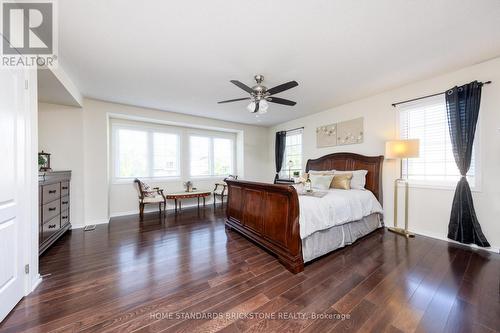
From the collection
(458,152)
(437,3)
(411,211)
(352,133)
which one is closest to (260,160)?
(352,133)

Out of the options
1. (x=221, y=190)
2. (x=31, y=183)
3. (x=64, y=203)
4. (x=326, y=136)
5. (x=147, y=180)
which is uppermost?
(x=326, y=136)

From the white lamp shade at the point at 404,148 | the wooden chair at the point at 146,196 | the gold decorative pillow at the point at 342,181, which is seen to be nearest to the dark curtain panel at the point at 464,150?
the white lamp shade at the point at 404,148

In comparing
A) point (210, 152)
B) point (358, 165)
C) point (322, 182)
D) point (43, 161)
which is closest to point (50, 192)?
point (43, 161)

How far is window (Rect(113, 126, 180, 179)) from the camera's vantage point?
4.75m

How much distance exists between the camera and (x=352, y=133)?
4.20 meters

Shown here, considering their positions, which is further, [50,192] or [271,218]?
[50,192]

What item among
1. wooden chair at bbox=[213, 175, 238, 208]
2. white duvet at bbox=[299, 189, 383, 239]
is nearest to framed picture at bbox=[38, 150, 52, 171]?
wooden chair at bbox=[213, 175, 238, 208]

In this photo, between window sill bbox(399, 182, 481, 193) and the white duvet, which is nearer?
the white duvet

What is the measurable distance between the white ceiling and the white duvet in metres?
1.95

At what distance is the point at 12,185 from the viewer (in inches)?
60.9

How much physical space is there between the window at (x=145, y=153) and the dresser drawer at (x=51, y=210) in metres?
1.75

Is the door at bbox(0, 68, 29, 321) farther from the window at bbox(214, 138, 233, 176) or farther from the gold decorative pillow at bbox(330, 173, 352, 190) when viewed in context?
the window at bbox(214, 138, 233, 176)

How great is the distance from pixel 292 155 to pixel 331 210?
137 inches

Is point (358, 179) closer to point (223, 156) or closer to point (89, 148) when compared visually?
point (223, 156)
